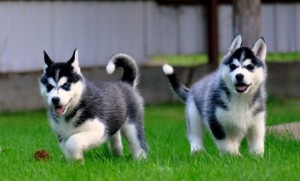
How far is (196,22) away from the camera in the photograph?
58.2ft

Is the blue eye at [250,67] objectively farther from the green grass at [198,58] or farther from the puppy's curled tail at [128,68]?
the green grass at [198,58]

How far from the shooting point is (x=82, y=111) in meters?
8.86

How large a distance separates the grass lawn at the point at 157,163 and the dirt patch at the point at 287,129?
0.57ft

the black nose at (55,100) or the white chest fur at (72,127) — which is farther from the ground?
the black nose at (55,100)

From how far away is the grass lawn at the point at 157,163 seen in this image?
746 centimetres

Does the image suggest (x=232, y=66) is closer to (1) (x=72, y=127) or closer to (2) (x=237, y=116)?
(2) (x=237, y=116)

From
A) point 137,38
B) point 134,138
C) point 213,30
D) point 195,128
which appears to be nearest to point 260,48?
point 195,128

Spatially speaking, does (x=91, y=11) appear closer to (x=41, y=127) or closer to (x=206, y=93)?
(x=41, y=127)

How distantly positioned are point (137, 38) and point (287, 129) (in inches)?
273

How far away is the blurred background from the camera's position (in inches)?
627

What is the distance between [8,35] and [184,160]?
309 inches

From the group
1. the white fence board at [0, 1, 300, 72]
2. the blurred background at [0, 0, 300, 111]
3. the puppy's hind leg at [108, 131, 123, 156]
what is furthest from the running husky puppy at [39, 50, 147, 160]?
the white fence board at [0, 1, 300, 72]

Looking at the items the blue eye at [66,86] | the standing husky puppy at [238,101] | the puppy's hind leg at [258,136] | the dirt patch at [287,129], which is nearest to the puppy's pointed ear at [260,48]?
the standing husky puppy at [238,101]

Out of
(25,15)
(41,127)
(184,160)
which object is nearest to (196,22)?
(25,15)
